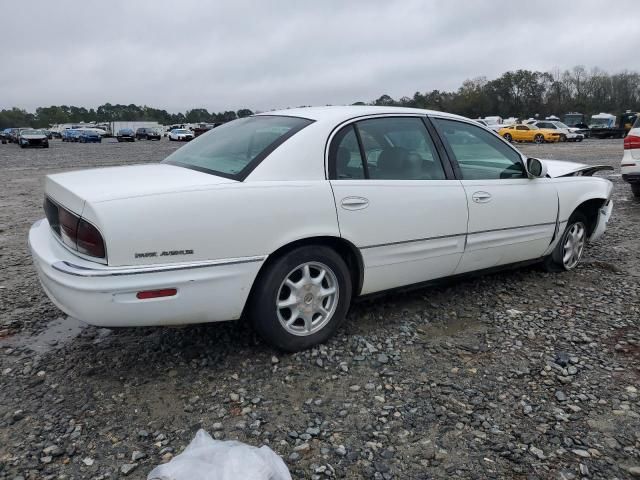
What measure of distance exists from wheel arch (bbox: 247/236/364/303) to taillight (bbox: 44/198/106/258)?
84cm

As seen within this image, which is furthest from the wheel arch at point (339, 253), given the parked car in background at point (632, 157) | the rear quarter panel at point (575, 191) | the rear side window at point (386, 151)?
the parked car in background at point (632, 157)

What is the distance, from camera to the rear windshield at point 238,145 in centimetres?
301

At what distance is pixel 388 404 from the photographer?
8.66 ft

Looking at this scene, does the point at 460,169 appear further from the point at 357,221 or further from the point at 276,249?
the point at 276,249

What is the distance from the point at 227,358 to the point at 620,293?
10.6ft

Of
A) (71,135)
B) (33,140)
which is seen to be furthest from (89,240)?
(71,135)

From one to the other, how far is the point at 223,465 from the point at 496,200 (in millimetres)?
2807

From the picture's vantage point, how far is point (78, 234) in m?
2.61

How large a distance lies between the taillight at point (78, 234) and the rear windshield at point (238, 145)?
2.57 feet

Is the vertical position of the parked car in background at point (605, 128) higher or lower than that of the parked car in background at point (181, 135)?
lower

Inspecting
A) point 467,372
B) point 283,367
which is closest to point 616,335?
point 467,372

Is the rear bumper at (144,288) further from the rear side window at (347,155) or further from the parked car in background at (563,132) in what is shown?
the parked car in background at (563,132)

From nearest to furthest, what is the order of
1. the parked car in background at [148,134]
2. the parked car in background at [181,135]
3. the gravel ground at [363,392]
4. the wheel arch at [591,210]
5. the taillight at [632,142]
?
1. the gravel ground at [363,392]
2. the wheel arch at [591,210]
3. the taillight at [632,142]
4. the parked car in background at [181,135]
5. the parked car in background at [148,134]

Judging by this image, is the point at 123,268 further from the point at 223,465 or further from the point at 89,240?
the point at 223,465
